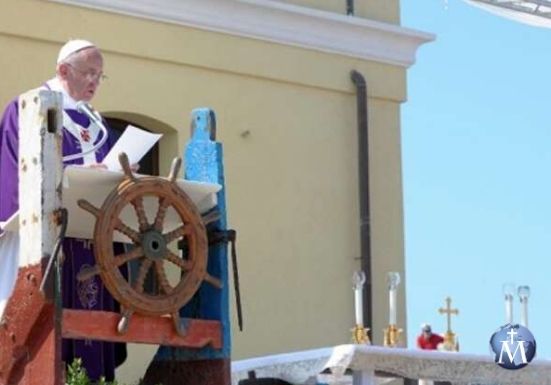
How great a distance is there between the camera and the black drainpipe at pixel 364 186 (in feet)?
54.2

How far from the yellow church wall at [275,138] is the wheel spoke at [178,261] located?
545 centimetres

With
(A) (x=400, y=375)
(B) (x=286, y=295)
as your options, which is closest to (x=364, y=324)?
(B) (x=286, y=295)

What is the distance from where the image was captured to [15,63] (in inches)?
575

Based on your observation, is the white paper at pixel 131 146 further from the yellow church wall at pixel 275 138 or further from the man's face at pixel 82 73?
the yellow church wall at pixel 275 138

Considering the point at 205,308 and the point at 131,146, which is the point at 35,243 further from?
the point at 205,308

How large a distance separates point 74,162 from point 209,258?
0.76m

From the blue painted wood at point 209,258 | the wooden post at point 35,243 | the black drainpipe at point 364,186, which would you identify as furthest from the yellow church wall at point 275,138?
the wooden post at point 35,243

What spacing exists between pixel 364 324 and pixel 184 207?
277 inches

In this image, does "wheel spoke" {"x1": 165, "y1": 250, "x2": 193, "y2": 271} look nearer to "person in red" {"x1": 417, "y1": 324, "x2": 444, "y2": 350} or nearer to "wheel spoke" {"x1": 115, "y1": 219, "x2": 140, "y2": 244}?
"wheel spoke" {"x1": 115, "y1": 219, "x2": 140, "y2": 244}

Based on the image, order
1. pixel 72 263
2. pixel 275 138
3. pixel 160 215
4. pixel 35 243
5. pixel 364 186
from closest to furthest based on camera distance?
1. pixel 35 243
2. pixel 160 215
3. pixel 72 263
4. pixel 275 138
5. pixel 364 186

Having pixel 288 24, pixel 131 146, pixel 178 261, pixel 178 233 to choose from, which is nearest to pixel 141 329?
pixel 178 261

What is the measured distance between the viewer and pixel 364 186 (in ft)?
54.9

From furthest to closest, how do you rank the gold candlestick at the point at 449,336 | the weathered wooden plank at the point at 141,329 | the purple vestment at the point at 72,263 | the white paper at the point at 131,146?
the gold candlestick at the point at 449,336 < the purple vestment at the point at 72,263 < the white paper at the point at 131,146 < the weathered wooden plank at the point at 141,329

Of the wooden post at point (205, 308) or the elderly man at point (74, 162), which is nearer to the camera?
the elderly man at point (74, 162)
